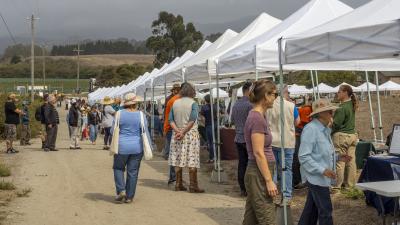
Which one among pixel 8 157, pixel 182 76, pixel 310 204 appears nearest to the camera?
pixel 310 204

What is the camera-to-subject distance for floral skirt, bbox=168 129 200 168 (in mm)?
10188

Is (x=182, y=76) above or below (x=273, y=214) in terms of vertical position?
above

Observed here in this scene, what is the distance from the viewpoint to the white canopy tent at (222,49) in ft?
39.2

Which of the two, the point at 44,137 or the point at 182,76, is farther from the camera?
the point at 44,137

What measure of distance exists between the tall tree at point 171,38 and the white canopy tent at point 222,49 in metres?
68.2

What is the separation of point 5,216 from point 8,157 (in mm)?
9004

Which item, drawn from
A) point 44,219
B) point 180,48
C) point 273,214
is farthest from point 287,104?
point 180,48

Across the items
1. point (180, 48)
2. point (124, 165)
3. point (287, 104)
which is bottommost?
point (124, 165)

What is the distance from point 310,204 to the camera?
635 centimetres

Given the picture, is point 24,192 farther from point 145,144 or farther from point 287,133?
point 287,133

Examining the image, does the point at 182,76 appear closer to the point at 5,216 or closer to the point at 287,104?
the point at 287,104

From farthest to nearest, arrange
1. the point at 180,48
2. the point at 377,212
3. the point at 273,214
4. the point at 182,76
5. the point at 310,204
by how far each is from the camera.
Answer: the point at 180,48 → the point at 182,76 → the point at 377,212 → the point at 310,204 → the point at 273,214

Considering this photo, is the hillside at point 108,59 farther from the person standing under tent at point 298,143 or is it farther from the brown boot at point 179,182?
the person standing under tent at point 298,143

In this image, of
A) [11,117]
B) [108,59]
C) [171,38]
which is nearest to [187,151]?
[11,117]
